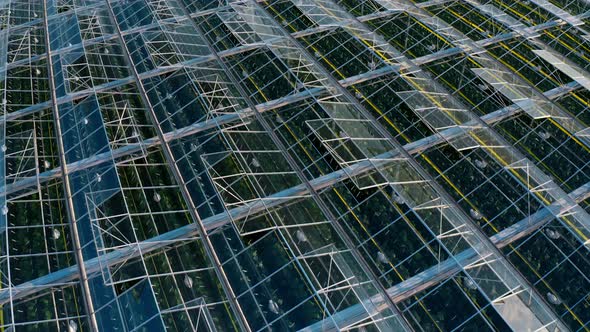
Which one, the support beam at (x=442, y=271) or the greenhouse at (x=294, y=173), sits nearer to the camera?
the support beam at (x=442, y=271)

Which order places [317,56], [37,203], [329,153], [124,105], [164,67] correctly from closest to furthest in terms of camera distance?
[37,203]
[329,153]
[124,105]
[164,67]
[317,56]

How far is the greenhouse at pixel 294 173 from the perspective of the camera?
771 inches

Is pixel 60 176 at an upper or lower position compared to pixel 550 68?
lower

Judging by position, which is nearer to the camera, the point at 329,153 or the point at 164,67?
the point at 329,153

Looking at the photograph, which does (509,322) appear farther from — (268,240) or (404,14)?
(404,14)

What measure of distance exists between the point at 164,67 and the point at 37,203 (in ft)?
34.5

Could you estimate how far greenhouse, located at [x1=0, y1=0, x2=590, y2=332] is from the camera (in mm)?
19594

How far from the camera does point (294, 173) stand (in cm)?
2366

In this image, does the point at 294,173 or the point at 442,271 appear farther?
the point at 294,173

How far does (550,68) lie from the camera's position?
31188 mm

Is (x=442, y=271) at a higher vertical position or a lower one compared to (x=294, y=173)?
lower

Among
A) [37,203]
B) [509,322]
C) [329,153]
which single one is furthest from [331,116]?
[37,203]

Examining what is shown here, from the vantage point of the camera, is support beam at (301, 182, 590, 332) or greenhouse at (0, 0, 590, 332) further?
greenhouse at (0, 0, 590, 332)

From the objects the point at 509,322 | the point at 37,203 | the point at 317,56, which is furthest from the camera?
the point at 317,56
